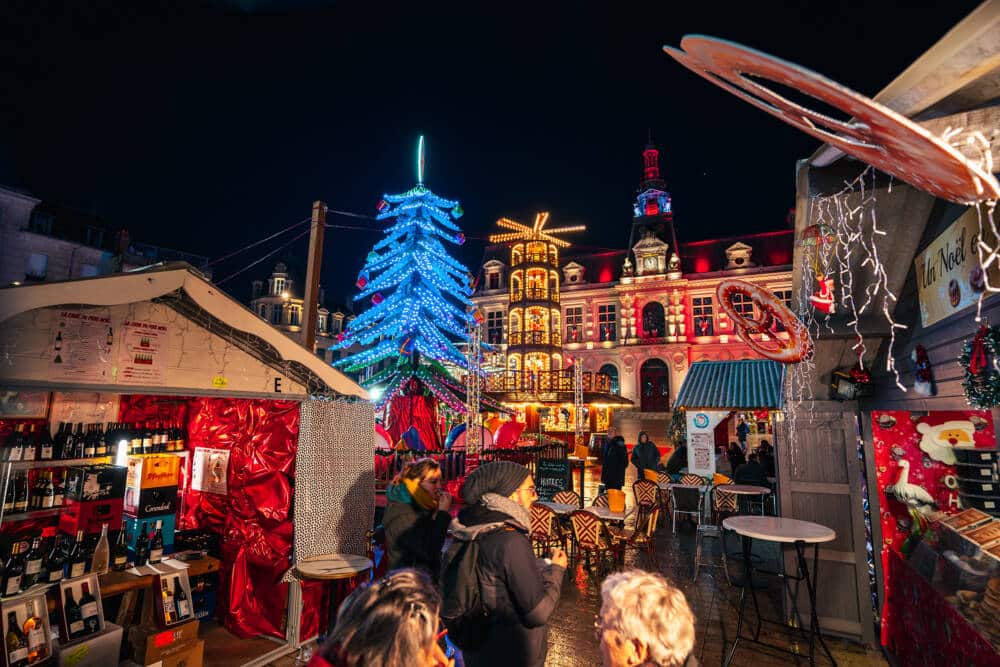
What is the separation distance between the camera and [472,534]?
103 inches

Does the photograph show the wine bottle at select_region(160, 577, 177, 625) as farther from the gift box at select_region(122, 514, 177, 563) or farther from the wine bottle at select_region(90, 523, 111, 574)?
the gift box at select_region(122, 514, 177, 563)

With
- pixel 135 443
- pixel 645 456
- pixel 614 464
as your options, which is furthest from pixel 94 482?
pixel 645 456

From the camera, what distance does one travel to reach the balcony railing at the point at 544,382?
27.1m

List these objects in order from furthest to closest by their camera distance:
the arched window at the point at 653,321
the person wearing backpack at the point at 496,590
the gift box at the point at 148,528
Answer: the arched window at the point at 653,321, the gift box at the point at 148,528, the person wearing backpack at the point at 496,590

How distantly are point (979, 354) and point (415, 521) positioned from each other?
401 centimetres

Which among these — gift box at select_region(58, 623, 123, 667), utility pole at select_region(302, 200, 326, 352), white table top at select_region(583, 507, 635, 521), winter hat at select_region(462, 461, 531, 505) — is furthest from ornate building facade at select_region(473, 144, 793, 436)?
winter hat at select_region(462, 461, 531, 505)

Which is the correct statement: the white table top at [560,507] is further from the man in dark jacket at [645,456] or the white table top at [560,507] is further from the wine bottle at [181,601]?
the man in dark jacket at [645,456]

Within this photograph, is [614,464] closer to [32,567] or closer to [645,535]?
[645,535]

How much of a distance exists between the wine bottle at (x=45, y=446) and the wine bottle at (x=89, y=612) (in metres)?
1.19

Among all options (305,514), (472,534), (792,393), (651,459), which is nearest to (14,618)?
(305,514)

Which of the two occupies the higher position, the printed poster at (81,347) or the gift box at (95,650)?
the printed poster at (81,347)

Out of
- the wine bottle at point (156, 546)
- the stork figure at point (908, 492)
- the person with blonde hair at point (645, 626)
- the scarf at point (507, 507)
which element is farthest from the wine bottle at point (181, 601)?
the stork figure at point (908, 492)

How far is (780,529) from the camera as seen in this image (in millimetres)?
4434

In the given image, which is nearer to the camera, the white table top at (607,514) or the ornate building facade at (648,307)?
the white table top at (607,514)
